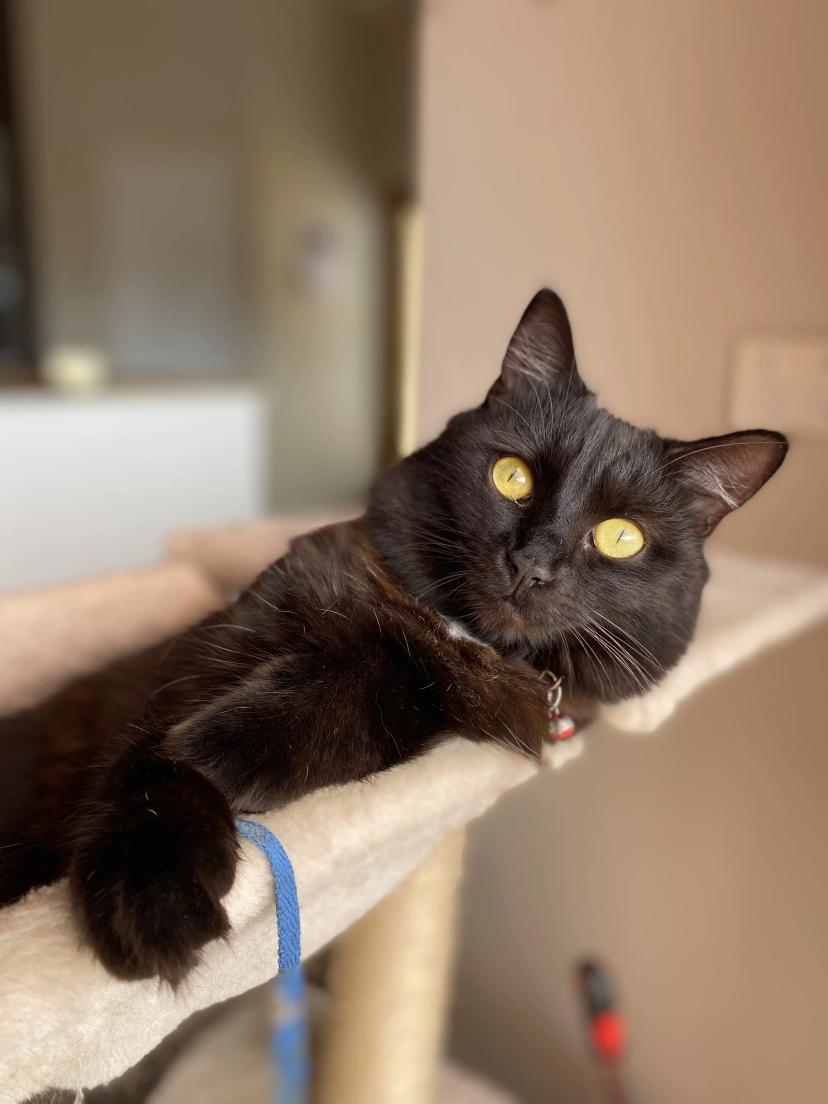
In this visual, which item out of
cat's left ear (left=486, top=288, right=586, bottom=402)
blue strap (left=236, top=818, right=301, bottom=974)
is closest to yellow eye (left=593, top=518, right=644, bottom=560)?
cat's left ear (left=486, top=288, right=586, bottom=402)

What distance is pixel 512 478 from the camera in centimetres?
70

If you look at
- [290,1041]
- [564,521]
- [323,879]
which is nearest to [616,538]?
[564,521]

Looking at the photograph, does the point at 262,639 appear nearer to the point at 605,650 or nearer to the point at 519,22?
the point at 605,650

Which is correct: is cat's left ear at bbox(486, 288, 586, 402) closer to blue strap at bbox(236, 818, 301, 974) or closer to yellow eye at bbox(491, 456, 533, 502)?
yellow eye at bbox(491, 456, 533, 502)

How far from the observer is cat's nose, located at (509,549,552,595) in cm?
64

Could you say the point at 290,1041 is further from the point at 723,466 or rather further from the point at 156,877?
the point at 723,466

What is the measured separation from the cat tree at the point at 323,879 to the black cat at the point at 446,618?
0.13 feet

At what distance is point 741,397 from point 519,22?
0.67 meters

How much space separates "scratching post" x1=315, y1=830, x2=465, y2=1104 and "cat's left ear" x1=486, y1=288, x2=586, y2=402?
0.48 metres

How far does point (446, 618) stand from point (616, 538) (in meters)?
0.16

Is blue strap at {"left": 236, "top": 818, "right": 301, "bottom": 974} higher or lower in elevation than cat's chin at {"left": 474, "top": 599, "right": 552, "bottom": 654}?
lower

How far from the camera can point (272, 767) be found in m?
0.59

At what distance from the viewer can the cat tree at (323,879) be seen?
0.49 m

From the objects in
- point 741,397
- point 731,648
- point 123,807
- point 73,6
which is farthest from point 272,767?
point 73,6
